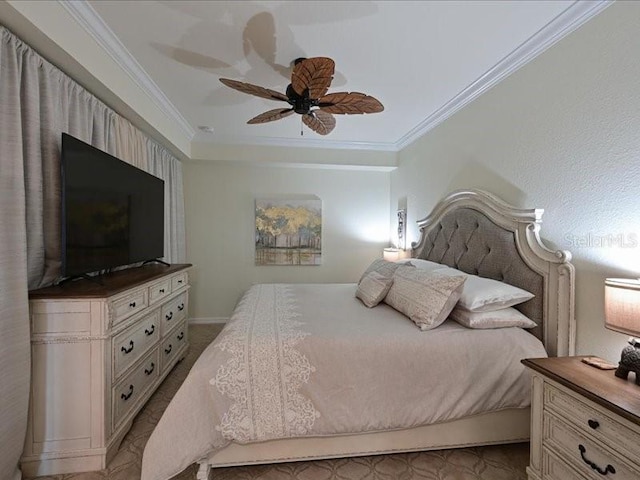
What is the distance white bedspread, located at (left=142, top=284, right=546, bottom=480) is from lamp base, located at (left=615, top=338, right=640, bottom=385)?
46cm

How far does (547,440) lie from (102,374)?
2.27 metres

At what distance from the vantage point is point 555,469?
1.36 m

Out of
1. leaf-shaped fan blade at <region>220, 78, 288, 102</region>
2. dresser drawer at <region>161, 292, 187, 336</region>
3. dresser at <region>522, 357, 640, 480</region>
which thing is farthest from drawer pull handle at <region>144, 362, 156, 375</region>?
dresser at <region>522, 357, 640, 480</region>

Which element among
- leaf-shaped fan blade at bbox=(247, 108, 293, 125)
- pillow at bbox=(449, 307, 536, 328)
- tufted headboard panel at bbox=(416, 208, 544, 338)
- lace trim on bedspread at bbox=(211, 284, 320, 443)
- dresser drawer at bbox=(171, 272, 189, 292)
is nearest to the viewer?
lace trim on bedspread at bbox=(211, 284, 320, 443)

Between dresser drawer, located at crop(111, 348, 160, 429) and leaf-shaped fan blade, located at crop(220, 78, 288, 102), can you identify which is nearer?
dresser drawer, located at crop(111, 348, 160, 429)

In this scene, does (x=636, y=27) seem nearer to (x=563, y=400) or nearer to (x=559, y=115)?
(x=559, y=115)

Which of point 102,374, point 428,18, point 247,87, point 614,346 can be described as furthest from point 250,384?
point 428,18

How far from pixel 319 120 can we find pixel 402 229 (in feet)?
7.10

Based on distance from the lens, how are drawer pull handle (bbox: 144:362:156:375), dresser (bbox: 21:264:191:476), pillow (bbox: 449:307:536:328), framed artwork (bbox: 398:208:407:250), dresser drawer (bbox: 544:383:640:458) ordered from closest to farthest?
1. dresser drawer (bbox: 544:383:640:458)
2. dresser (bbox: 21:264:191:476)
3. pillow (bbox: 449:307:536:328)
4. drawer pull handle (bbox: 144:362:156:375)
5. framed artwork (bbox: 398:208:407:250)

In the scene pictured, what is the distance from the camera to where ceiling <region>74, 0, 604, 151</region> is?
5.78ft

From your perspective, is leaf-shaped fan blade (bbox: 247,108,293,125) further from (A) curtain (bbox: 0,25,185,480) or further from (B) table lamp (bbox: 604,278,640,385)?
(B) table lamp (bbox: 604,278,640,385)

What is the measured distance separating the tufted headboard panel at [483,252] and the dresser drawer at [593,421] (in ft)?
2.15

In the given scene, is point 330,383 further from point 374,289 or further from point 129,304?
point 129,304

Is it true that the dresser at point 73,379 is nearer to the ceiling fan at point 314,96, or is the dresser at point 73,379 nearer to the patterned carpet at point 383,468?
the patterned carpet at point 383,468
